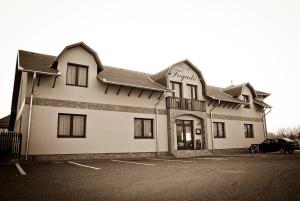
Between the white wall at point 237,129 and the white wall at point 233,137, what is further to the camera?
the white wall at point 237,129

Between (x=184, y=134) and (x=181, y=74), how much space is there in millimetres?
4994

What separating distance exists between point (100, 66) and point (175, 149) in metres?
8.18

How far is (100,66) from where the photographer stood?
16188mm

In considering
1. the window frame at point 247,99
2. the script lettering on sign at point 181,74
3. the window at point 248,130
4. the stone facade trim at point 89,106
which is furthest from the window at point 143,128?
the window frame at point 247,99

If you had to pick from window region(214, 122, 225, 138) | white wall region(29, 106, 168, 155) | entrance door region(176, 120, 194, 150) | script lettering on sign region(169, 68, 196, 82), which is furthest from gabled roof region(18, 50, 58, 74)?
window region(214, 122, 225, 138)

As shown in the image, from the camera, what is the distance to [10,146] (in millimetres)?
12227

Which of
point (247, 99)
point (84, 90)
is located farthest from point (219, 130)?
point (84, 90)

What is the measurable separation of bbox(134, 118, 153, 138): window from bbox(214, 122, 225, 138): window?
702 cm

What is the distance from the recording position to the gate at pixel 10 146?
39.5 feet

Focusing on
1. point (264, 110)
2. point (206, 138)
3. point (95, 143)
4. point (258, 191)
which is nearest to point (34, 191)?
point (258, 191)

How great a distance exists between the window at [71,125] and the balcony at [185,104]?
6.84 metres

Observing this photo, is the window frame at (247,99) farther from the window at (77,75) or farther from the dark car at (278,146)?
the window at (77,75)

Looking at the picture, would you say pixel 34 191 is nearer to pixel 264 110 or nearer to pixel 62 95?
pixel 62 95

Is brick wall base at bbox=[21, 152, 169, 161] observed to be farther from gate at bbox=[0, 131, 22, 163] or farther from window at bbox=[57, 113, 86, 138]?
window at bbox=[57, 113, 86, 138]
